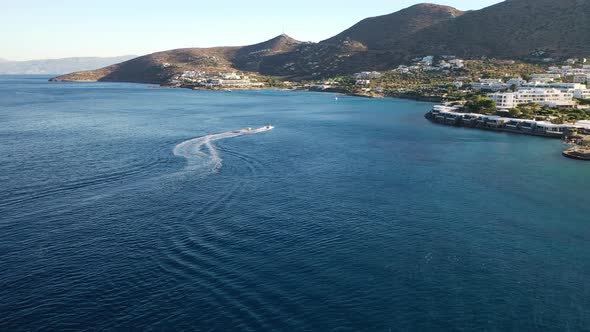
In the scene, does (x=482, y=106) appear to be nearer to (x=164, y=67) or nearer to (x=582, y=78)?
(x=582, y=78)

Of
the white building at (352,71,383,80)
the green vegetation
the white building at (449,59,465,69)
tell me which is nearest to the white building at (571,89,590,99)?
the green vegetation

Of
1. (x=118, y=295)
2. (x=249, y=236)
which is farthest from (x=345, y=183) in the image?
(x=118, y=295)

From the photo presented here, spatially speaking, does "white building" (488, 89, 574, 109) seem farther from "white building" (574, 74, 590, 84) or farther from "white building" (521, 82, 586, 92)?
"white building" (574, 74, 590, 84)

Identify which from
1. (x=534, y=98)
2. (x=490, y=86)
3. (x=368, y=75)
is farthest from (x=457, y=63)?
(x=534, y=98)

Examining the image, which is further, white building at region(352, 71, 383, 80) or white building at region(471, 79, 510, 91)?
white building at region(352, 71, 383, 80)

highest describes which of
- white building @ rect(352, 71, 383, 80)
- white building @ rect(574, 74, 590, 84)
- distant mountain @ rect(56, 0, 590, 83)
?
distant mountain @ rect(56, 0, 590, 83)

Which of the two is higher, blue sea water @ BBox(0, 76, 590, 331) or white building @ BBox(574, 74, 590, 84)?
white building @ BBox(574, 74, 590, 84)

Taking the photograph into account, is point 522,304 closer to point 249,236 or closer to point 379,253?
point 379,253
